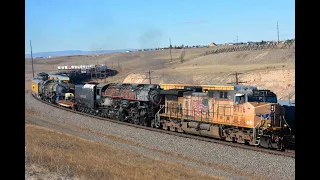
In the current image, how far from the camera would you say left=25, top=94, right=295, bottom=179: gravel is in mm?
17047

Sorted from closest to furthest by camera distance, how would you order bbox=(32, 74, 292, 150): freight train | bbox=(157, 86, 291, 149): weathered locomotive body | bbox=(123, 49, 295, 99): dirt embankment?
bbox=(157, 86, 291, 149): weathered locomotive body
bbox=(32, 74, 292, 150): freight train
bbox=(123, 49, 295, 99): dirt embankment

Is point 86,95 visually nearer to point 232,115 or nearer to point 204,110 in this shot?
point 204,110

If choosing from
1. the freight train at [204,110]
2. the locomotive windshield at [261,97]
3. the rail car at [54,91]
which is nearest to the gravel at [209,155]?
the freight train at [204,110]

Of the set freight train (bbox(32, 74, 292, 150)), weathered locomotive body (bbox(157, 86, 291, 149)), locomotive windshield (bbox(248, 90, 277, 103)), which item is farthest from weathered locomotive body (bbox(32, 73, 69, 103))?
locomotive windshield (bbox(248, 90, 277, 103))

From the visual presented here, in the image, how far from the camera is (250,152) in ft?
67.0

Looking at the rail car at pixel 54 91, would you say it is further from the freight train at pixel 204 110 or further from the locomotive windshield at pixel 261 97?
the locomotive windshield at pixel 261 97

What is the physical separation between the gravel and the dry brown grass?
143 centimetres

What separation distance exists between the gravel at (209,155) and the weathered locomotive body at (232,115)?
1450 mm

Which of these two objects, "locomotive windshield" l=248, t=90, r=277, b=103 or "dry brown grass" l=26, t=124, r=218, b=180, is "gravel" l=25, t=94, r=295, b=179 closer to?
"dry brown grass" l=26, t=124, r=218, b=180

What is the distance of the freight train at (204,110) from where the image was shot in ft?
70.9

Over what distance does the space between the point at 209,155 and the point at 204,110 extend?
531cm

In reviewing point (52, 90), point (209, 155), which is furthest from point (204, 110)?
point (52, 90)
